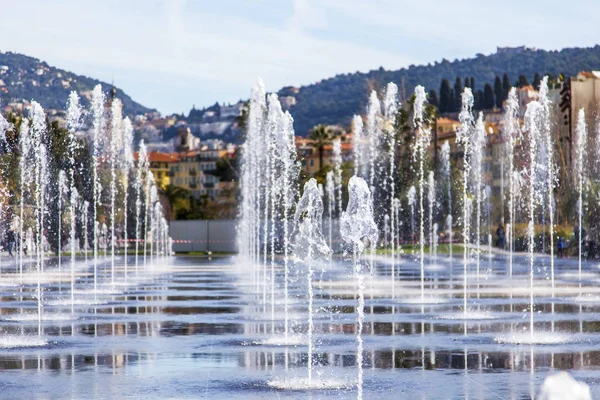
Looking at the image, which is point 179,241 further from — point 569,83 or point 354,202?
point 354,202

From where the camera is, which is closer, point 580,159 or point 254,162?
point 254,162

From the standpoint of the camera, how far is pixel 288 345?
15.8m

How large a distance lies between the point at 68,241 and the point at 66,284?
42510mm

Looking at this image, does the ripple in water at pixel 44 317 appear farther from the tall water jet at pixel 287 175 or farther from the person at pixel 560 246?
the person at pixel 560 246

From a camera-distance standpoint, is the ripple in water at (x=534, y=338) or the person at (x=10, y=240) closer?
the ripple in water at (x=534, y=338)

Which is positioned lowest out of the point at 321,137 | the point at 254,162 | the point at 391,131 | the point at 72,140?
the point at 254,162

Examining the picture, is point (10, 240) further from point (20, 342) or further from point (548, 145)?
point (20, 342)

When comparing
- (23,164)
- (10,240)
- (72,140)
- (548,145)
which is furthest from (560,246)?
(10,240)

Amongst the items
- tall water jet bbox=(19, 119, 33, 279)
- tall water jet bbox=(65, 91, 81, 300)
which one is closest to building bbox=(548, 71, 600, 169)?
tall water jet bbox=(65, 91, 81, 300)

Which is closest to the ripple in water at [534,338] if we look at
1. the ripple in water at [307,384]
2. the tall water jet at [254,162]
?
the ripple in water at [307,384]

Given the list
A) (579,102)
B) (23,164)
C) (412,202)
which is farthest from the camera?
(579,102)

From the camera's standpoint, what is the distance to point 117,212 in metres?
84.5

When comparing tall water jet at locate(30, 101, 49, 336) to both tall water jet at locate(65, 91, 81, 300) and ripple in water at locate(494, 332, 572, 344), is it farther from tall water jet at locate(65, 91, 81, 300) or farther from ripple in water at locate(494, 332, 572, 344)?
ripple in water at locate(494, 332, 572, 344)

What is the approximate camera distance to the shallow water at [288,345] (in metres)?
11.8
